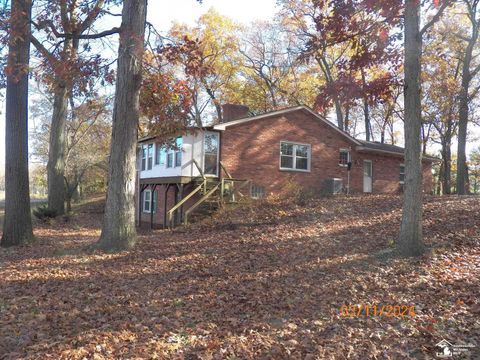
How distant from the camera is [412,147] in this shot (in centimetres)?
809

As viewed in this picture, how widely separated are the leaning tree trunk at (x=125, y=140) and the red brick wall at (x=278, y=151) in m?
8.13

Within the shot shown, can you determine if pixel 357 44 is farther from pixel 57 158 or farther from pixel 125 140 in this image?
pixel 57 158

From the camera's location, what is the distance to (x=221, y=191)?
1694 cm

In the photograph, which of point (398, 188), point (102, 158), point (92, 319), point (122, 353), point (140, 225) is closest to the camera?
point (122, 353)

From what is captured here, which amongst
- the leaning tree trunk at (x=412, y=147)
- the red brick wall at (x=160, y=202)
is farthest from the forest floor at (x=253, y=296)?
the red brick wall at (x=160, y=202)

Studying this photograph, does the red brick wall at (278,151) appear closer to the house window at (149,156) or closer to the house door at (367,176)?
the house door at (367,176)

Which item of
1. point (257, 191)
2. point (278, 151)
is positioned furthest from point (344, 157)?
point (257, 191)

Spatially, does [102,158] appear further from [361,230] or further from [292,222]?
[361,230]

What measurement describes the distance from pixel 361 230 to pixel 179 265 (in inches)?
191

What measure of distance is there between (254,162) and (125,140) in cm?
955

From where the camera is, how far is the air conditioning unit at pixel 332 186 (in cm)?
2050

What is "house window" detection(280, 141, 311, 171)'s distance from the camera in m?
20.0

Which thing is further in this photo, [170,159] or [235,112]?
[235,112]

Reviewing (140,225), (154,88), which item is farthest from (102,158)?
(154,88)
